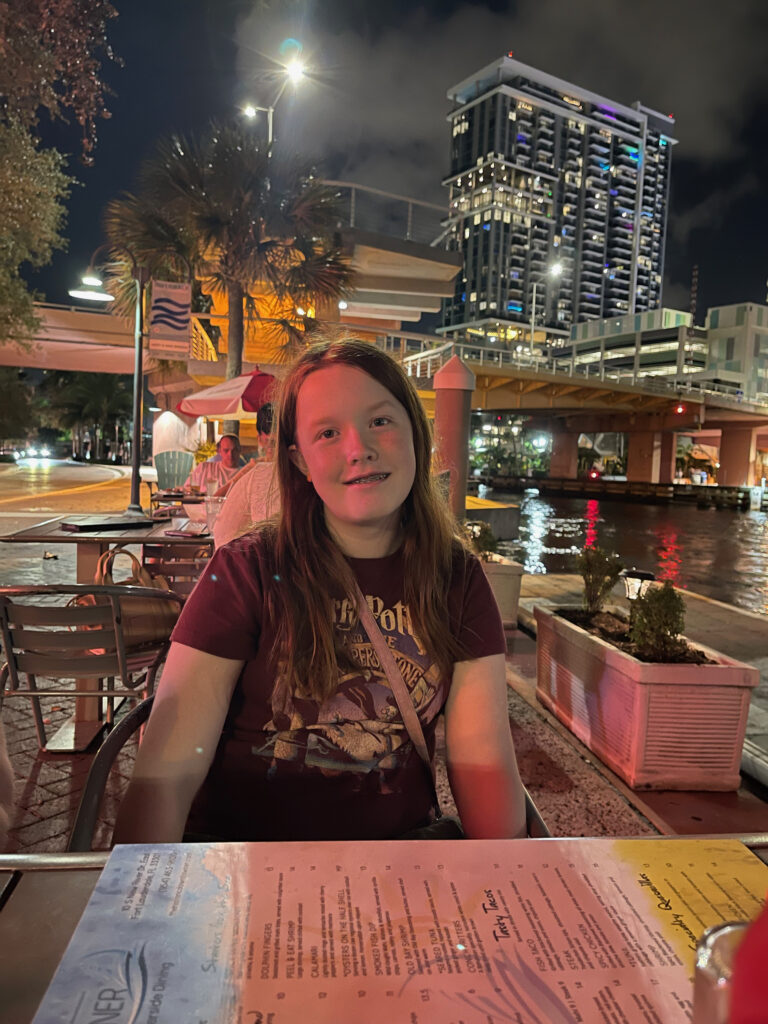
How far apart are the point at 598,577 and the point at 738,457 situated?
54.2 metres

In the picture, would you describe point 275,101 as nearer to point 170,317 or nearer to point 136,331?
point 170,317

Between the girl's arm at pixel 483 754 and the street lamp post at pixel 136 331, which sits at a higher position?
the street lamp post at pixel 136 331

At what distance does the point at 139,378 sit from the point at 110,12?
642cm

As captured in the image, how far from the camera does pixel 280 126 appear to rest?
1539 centimetres

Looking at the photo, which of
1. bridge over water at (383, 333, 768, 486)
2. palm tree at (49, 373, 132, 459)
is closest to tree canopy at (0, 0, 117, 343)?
bridge over water at (383, 333, 768, 486)

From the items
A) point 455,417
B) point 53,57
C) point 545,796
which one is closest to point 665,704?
point 545,796

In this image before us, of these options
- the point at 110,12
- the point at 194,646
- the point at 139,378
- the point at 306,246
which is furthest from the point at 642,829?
the point at 306,246

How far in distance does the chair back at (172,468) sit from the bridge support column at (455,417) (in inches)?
386

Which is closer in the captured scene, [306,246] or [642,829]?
[642,829]

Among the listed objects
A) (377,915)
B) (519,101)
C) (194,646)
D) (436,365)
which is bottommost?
(377,915)

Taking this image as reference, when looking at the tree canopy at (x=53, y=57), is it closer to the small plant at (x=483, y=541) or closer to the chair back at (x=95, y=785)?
the small plant at (x=483, y=541)

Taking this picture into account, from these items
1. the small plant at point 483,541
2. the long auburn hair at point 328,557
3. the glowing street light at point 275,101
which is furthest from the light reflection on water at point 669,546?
the glowing street light at point 275,101

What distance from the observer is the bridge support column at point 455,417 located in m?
6.39

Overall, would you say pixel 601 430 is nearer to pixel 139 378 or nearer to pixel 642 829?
pixel 139 378
